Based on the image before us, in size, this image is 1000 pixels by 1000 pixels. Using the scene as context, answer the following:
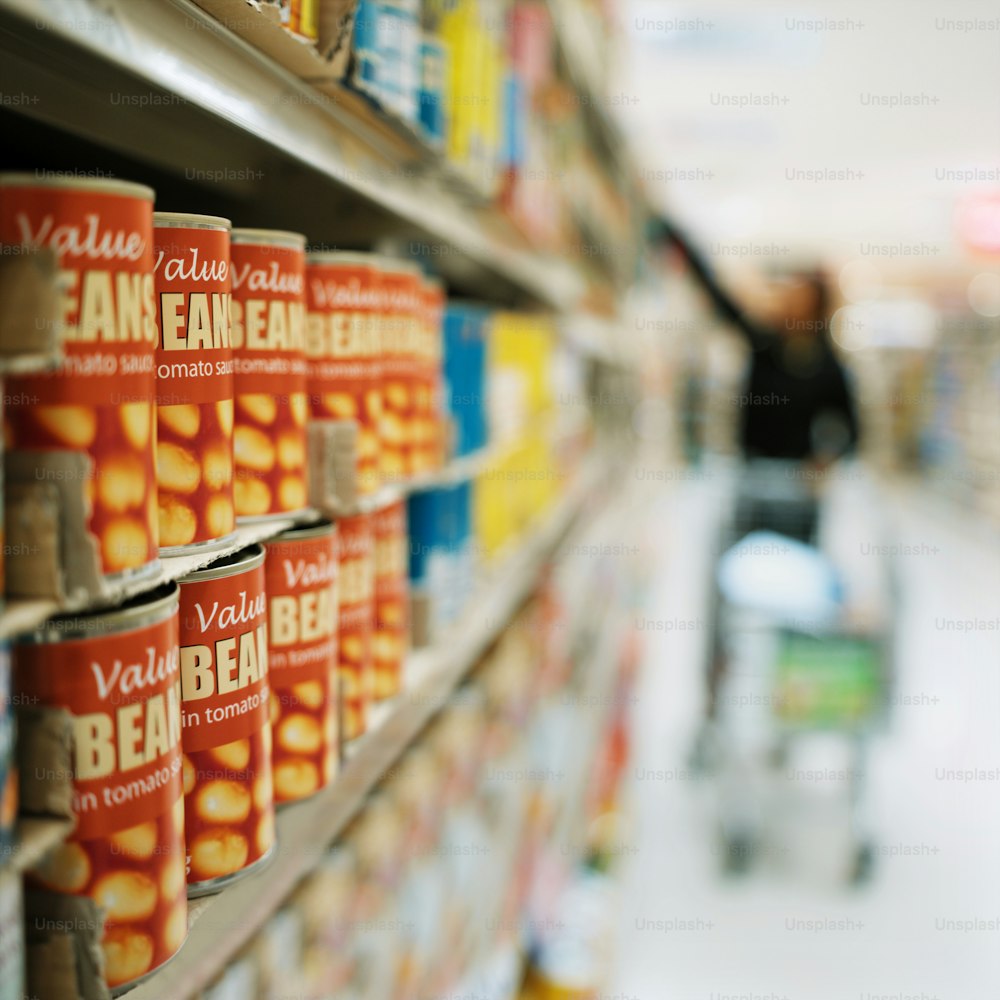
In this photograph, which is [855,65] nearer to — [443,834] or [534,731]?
[534,731]

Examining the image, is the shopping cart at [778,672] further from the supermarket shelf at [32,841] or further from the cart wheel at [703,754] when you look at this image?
the supermarket shelf at [32,841]

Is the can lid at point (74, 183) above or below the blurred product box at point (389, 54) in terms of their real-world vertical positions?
below

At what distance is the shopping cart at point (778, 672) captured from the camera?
3.26 meters

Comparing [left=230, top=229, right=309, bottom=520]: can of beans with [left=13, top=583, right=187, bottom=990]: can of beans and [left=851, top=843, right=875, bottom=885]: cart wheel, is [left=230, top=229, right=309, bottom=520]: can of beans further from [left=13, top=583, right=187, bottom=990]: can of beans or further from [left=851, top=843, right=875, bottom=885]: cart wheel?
[left=851, top=843, right=875, bottom=885]: cart wheel

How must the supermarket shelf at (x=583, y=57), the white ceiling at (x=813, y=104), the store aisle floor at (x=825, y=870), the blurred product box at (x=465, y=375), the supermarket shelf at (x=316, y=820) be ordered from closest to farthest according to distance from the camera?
the supermarket shelf at (x=316, y=820) → the blurred product box at (x=465, y=375) → the supermarket shelf at (x=583, y=57) → the store aisle floor at (x=825, y=870) → the white ceiling at (x=813, y=104)

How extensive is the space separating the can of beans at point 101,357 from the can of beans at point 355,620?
0.37 metres

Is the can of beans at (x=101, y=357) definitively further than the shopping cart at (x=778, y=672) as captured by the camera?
No

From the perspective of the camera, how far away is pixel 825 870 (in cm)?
346

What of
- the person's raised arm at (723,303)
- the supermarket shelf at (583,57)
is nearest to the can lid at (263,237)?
the supermarket shelf at (583,57)

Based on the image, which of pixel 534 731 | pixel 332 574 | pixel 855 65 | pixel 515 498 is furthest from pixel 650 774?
pixel 855 65

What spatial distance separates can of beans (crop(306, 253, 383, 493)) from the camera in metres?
0.95

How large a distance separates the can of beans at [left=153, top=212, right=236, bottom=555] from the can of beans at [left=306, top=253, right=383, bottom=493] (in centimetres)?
22

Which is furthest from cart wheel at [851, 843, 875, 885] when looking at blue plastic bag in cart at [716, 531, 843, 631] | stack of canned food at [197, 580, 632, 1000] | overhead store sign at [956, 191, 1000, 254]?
overhead store sign at [956, 191, 1000, 254]

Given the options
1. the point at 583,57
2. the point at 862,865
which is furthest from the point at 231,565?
the point at 862,865
